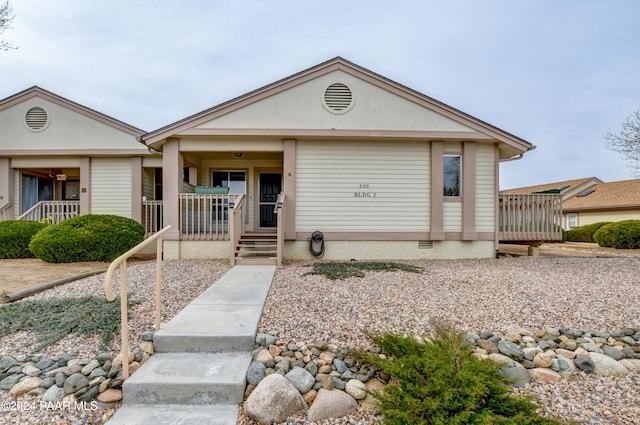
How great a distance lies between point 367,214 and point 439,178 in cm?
223

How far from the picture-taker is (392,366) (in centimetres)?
226

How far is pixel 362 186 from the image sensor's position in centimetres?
849

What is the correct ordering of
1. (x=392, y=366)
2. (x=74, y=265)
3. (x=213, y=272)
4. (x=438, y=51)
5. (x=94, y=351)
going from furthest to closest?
(x=438, y=51) < (x=74, y=265) < (x=213, y=272) < (x=94, y=351) < (x=392, y=366)

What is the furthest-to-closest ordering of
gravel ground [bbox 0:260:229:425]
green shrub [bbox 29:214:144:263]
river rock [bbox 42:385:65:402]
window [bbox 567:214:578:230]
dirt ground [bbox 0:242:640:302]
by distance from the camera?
window [bbox 567:214:578:230] < green shrub [bbox 29:214:144:263] < dirt ground [bbox 0:242:640:302] < river rock [bbox 42:385:65:402] < gravel ground [bbox 0:260:229:425]

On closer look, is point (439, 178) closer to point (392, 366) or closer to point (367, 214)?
point (367, 214)

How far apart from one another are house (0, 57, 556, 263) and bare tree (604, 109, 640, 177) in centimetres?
742

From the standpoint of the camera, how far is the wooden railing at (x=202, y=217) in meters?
8.21

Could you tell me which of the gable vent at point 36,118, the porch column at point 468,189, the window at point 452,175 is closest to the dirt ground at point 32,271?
the gable vent at point 36,118

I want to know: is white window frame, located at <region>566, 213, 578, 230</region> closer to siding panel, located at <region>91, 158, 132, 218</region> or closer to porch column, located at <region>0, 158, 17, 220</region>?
siding panel, located at <region>91, 158, 132, 218</region>

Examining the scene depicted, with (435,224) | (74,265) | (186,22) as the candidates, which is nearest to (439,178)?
(435,224)

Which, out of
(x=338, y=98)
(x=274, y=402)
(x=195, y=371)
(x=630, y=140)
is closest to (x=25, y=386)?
(x=195, y=371)

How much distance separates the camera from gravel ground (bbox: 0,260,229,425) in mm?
2205

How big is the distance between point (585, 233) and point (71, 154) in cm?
2533

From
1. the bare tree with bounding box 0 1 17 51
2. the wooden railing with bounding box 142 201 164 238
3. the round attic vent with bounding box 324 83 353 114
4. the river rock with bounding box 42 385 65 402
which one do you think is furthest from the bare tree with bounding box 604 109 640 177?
the bare tree with bounding box 0 1 17 51
